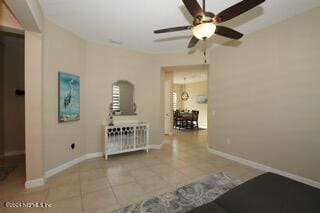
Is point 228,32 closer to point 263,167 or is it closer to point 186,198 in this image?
point 186,198

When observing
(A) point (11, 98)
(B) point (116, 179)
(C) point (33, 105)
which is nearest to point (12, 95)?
(A) point (11, 98)

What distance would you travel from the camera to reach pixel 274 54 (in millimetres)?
2979

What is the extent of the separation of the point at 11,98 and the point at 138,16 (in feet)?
12.9

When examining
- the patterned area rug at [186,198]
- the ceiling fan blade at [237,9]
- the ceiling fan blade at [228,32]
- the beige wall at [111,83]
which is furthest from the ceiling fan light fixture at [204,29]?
the beige wall at [111,83]

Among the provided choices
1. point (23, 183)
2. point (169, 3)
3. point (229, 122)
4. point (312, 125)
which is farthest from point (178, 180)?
point (169, 3)

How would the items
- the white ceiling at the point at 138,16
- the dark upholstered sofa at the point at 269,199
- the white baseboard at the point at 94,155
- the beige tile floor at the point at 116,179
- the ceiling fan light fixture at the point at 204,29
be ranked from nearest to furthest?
1. the dark upholstered sofa at the point at 269,199
2. the ceiling fan light fixture at the point at 204,29
3. the beige tile floor at the point at 116,179
4. the white ceiling at the point at 138,16
5. the white baseboard at the point at 94,155

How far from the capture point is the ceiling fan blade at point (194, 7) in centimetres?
158

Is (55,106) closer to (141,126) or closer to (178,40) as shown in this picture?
(141,126)

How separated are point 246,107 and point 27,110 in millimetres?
4126

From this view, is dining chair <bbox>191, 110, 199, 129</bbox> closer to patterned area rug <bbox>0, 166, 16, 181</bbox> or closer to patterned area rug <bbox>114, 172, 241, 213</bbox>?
patterned area rug <bbox>114, 172, 241, 213</bbox>

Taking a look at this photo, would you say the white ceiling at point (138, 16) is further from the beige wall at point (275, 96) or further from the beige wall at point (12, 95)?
the beige wall at point (12, 95)

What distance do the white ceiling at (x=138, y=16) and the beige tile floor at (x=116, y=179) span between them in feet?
9.32

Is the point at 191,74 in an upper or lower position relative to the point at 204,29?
upper

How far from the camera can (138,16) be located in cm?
269
